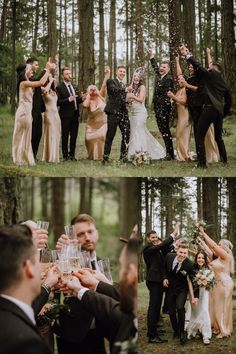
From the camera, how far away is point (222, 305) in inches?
268

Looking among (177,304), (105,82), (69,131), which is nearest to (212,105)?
(105,82)

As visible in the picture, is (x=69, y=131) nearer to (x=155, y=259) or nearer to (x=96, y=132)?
(x=96, y=132)

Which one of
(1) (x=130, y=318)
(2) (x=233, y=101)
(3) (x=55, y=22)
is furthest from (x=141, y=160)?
(1) (x=130, y=318)

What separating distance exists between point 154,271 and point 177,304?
494 mm

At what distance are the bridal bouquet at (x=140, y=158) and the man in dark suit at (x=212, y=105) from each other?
639 mm

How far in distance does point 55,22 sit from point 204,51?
6.62 feet

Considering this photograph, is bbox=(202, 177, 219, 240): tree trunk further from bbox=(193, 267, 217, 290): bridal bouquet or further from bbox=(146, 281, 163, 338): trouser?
bbox=(146, 281, 163, 338): trouser

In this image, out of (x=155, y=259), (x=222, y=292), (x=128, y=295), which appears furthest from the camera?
(x=222, y=292)

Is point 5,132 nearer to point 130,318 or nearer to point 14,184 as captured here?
point 14,184

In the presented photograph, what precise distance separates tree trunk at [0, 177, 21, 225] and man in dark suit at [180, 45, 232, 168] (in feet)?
7.62

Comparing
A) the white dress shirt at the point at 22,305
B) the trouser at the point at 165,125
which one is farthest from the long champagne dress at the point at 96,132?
the white dress shirt at the point at 22,305

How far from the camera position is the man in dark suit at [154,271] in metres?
6.45

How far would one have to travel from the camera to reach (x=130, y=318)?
9.45ft

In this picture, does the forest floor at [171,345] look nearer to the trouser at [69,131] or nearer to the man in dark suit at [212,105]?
the man in dark suit at [212,105]
